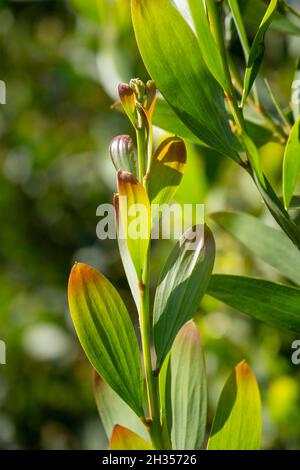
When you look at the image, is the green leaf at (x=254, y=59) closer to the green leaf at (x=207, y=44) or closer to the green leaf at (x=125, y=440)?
the green leaf at (x=207, y=44)

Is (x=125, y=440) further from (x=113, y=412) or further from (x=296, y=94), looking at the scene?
(x=296, y=94)

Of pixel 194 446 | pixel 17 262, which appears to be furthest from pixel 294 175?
pixel 17 262

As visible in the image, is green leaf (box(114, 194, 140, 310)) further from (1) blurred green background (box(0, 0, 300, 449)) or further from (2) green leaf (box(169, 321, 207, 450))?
(1) blurred green background (box(0, 0, 300, 449))

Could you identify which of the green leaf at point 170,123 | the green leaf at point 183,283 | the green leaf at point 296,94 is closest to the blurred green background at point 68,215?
the green leaf at point 296,94

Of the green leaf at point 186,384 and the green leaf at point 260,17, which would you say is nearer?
the green leaf at point 186,384

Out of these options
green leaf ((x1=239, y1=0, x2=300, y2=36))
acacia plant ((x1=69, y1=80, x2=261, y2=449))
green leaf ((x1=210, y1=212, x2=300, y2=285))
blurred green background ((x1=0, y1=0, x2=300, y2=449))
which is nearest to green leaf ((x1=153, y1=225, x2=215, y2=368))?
acacia plant ((x1=69, y1=80, x2=261, y2=449))

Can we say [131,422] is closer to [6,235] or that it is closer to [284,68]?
[284,68]

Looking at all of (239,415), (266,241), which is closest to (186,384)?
(239,415)

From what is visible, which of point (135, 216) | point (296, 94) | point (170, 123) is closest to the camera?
point (135, 216)
